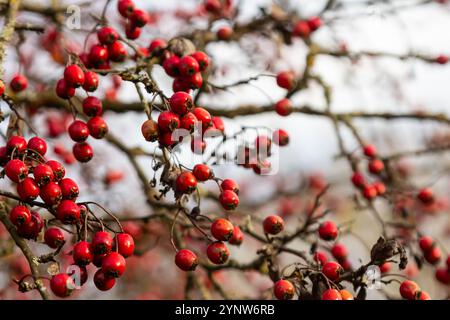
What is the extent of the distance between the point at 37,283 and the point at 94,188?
2464 mm

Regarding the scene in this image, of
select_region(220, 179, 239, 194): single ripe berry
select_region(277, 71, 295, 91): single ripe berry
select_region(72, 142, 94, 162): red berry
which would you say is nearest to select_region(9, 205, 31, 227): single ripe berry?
→ select_region(72, 142, 94, 162): red berry

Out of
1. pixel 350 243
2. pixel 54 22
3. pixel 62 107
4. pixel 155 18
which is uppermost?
pixel 54 22

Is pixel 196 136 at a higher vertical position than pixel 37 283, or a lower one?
higher

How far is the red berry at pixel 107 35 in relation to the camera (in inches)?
99.2

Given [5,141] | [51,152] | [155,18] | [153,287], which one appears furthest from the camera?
[153,287]

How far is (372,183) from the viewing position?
138 inches

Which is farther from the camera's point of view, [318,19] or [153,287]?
[153,287]

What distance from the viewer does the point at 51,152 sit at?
460 cm

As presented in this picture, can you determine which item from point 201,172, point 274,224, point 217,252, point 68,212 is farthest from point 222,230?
point 68,212

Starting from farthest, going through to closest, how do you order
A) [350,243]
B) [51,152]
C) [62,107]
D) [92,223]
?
[350,243] → [51,152] → [62,107] → [92,223]

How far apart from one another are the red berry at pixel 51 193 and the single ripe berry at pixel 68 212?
0.03m

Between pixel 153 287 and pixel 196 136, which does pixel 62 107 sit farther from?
pixel 153 287

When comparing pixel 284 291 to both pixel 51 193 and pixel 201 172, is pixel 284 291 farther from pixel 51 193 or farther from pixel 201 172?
pixel 51 193

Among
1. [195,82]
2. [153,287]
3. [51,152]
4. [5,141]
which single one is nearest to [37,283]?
[5,141]
